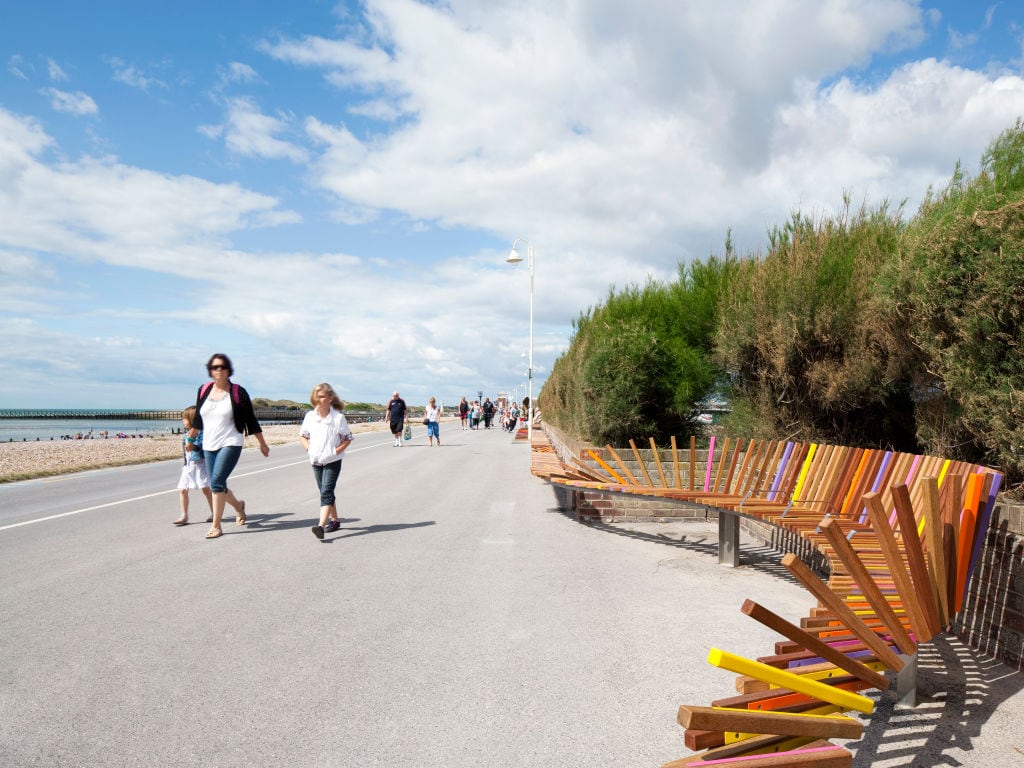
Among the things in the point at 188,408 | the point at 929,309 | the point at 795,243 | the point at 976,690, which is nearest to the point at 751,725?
the point at 976,690

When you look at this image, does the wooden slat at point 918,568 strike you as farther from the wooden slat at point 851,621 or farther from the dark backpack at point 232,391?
the dark backpack at point 232,391

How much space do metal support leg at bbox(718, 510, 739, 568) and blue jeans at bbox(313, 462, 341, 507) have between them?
3.90 m

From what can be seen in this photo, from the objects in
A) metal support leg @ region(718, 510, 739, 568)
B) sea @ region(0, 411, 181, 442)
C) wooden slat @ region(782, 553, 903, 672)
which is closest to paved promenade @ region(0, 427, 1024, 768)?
metal support leg @ region(718, 510, 739, 568)

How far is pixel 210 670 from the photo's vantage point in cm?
388

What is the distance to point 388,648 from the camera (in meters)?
4.21

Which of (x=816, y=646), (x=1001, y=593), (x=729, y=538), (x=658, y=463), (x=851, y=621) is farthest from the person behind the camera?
(x=658, y=463)

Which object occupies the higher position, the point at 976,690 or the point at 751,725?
the point at 751,725

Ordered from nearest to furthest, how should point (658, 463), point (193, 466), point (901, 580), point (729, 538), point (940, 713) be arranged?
point (901, 580) < point (940, 713) < point (729, 538) < point (658, 463) < point (193, 466)

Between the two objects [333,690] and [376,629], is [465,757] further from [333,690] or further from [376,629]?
[376,629]

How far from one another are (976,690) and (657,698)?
5.10 feet

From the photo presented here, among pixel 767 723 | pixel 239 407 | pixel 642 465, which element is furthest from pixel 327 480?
pixel 767 723

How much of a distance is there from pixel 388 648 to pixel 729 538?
3.35 meters

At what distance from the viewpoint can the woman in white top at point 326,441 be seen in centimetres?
790

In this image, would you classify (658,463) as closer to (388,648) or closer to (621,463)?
(621,463)
